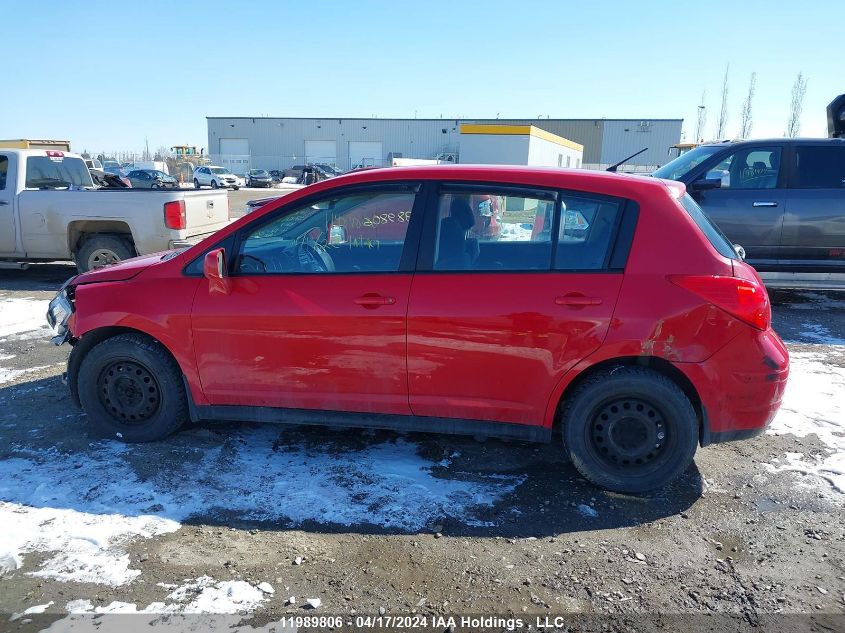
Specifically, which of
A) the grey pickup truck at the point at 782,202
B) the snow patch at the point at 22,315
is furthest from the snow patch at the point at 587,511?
the snow patch at the point at 22,315

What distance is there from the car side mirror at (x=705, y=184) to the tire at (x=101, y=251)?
300 inches

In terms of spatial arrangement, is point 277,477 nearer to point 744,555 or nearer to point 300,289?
point 300,289

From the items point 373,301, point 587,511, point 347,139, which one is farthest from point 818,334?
point 347,139

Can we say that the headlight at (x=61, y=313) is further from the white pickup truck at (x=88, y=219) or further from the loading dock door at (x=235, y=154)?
the loading dock door at (x=235, y=154)

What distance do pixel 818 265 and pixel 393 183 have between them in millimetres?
6528

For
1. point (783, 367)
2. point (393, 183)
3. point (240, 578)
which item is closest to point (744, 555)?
point (783, 367)

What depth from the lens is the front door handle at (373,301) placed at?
3.43 m

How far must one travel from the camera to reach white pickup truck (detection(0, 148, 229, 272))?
809 centimetres

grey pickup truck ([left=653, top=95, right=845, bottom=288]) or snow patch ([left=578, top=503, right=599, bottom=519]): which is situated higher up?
grey pickup truck ([left=653, top=95, right=845, bottom=288])

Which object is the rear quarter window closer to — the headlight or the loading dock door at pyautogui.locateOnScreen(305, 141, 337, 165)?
the headlight

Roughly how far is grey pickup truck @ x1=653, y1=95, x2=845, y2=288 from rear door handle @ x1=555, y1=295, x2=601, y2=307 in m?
5.17

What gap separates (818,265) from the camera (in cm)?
755

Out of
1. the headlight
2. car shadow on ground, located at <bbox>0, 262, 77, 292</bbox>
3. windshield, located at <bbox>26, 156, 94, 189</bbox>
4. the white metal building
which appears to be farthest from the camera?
the white metal building

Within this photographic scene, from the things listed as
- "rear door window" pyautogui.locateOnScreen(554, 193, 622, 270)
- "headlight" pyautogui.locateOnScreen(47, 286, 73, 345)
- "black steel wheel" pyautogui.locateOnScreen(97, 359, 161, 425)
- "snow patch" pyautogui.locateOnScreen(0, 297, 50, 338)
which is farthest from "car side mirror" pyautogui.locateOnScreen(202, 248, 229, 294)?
"snow patch" pyautogui.locateOnScreen(0, 297, 50, 338)
